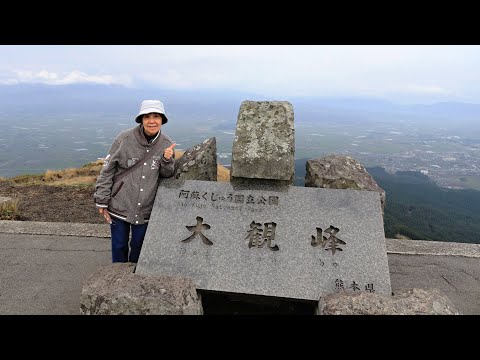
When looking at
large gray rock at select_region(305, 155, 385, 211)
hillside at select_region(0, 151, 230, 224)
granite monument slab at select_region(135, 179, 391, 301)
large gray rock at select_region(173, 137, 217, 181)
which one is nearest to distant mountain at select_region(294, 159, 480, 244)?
hillside at select_region(0, 151, 230, 224)

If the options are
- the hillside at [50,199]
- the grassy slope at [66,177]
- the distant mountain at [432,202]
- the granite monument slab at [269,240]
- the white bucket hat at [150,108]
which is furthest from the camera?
the distant mountain at [432,202]

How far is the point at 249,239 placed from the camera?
3785 millimetres

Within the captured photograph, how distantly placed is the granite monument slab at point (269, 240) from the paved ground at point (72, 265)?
152 cm

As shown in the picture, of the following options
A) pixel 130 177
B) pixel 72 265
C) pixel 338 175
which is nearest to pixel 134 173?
pixel 130 177

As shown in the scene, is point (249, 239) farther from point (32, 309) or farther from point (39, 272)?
point (39, 272)

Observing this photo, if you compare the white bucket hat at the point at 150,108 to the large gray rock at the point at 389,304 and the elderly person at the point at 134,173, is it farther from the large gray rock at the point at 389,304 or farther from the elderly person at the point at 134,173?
the large gray rock at the point at 389,304

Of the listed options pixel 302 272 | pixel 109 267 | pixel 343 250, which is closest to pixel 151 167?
pixel 109 267

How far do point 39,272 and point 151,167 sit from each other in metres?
2.47

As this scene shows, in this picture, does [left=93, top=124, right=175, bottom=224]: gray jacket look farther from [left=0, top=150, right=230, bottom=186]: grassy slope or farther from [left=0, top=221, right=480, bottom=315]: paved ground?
[left=0, top=150, right=230, bottom=186]: grassy slope

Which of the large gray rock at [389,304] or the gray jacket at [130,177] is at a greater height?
the gray jacket at [130,177]

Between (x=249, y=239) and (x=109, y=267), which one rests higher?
(x=249, y=239)

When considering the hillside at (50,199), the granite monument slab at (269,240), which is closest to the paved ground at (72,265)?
the hillside at (50,199)

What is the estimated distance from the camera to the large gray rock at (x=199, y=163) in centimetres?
438

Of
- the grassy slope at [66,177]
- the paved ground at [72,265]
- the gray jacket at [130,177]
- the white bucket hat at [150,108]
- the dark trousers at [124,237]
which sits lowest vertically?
the paved ground at [72,265]
